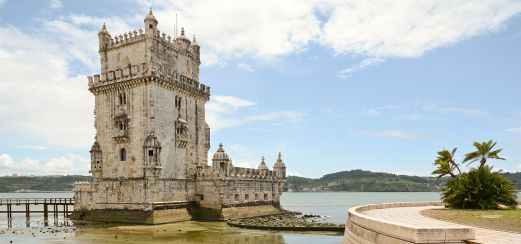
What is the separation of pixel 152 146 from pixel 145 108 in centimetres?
399

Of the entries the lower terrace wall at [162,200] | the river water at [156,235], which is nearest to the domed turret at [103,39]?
the lower terrace wall at [162,200]

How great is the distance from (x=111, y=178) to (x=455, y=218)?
34434 mm

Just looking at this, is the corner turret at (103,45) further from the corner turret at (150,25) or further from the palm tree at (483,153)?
the palm tree at (483,153)

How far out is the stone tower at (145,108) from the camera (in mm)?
46188

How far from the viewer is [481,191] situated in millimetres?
30172

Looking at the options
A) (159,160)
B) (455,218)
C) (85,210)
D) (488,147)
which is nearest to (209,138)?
(159,160)

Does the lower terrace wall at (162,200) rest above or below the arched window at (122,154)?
below

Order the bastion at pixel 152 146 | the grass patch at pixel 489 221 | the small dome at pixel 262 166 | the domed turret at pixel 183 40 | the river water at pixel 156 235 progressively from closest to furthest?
the grass patch at pixel 489 221, the river water at pixel 156 235, the bastion at pixel 152 146, the domed turret at pixel 183 40, the small dome at pixel 262 166

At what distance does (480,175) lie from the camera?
31.0 metres

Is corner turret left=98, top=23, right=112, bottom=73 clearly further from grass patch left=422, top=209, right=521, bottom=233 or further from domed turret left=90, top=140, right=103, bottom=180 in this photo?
grass patch left=422, top=209, right=521, bottom=233

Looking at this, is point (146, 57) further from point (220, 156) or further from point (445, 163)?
point (445, 163)

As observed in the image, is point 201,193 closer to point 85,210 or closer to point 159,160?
point 159,160

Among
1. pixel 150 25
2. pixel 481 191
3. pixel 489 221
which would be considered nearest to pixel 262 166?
pixel 150 25

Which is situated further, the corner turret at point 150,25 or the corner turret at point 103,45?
the corner turret at point 103,45
